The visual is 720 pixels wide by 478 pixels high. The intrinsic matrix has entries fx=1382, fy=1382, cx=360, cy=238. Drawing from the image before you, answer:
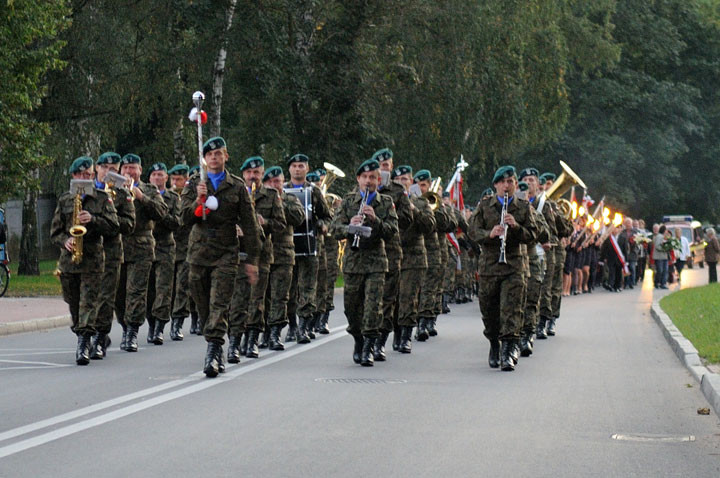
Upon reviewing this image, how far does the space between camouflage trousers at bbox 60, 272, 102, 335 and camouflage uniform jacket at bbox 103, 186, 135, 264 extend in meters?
0.44

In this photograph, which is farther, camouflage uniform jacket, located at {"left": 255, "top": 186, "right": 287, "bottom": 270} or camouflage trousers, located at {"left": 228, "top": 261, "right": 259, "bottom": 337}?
camouflage uniform jacket, located at {"left": 255, "top": 186, "right": 287, "bottom": 270}

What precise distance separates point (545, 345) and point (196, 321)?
179 inches

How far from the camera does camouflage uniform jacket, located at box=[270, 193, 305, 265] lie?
15.6 meters

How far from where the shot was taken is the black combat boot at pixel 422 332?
693 inches

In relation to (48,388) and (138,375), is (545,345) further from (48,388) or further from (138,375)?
(48,388)

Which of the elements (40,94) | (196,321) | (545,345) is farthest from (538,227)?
(40,94)

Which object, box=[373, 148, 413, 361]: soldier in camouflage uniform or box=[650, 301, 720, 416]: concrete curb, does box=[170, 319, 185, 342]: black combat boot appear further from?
box=[650, 301, 720, 416]: concrete curb

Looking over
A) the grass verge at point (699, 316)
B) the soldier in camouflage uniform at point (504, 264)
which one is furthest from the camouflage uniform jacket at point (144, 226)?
the grass verge at point (699, 316)

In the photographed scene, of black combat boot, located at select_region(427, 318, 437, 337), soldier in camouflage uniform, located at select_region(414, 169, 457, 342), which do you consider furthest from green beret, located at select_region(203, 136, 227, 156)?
black combat boot, located at select_region(427, 318, 437, 337)

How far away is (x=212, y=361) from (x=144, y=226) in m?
3.91

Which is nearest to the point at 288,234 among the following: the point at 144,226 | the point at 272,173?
the point at 272,173

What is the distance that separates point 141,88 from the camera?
3356 centimetres

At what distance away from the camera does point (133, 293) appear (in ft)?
51.4

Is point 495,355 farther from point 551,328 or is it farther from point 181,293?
point 551,328
